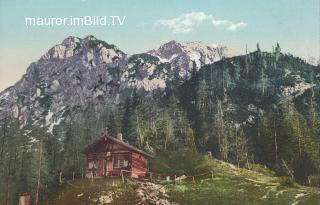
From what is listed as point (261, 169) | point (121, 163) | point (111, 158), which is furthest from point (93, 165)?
point (261, 169)

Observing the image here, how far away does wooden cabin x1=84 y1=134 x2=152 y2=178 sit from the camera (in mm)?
52156

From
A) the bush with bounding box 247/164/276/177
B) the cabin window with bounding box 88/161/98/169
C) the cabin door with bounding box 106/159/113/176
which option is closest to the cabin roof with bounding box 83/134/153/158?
the cabin window with bounding box 88/161/98/169

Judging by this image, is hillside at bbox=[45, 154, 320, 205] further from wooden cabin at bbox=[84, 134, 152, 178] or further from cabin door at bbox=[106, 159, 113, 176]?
wooden cabin at bbox=[84, 134, 152, 178]

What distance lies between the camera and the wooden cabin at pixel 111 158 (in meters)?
52.2

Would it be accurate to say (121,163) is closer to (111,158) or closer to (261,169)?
(111,158)

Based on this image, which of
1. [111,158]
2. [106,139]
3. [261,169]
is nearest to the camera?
[111,158]

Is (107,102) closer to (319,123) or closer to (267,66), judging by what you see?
(267,66)

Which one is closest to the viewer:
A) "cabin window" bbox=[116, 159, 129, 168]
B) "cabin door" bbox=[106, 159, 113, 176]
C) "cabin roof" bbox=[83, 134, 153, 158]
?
"cabin roof" bbox=[83, 134, 153, 158]

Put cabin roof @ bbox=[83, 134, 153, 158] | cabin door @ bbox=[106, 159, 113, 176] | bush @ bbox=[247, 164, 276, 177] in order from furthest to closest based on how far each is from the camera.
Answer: bush @ bbox=[247, 164, 276, 177], cabin door @ bbox=[106, 159, 113, 176], cabin roof @ bbox=[83, 134, 153, 158]

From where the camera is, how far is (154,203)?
3900 centimetres

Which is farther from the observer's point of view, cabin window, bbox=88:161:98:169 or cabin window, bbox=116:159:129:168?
cabin window, bbox=88:161:98:169

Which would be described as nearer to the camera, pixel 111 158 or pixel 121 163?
pixel 121 163

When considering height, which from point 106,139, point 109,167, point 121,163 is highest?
point 106,139

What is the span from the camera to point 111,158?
52469 mm
